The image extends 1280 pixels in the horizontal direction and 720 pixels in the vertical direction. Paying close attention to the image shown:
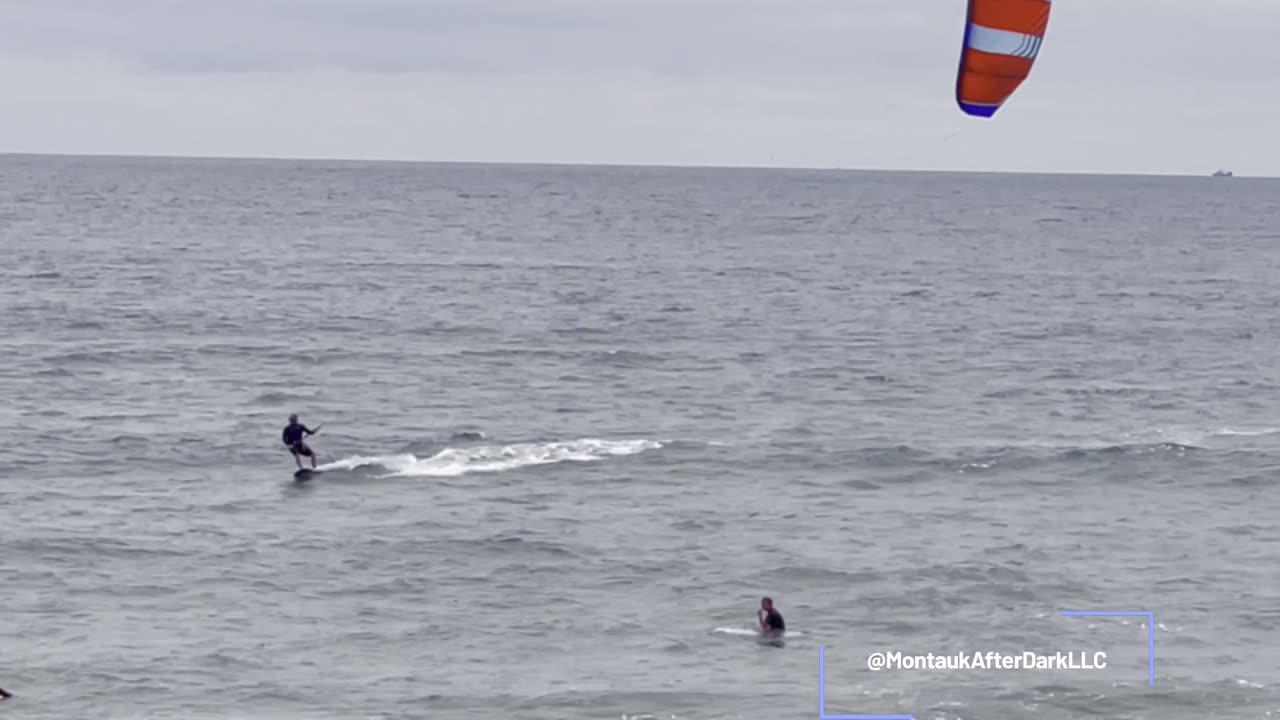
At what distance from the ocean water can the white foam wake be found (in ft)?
0.57

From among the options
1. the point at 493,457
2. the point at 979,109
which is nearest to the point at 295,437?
the point at 493,457

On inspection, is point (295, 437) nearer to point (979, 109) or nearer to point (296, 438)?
point (296, 438)

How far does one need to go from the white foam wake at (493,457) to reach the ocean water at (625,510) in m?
0.17

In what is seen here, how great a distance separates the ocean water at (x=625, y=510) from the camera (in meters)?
34.3

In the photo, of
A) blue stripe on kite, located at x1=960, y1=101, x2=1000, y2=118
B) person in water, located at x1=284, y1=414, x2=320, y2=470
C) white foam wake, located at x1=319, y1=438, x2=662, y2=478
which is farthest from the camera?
white foam wake, located at x1=319, y1=438, x2=662, y2=478

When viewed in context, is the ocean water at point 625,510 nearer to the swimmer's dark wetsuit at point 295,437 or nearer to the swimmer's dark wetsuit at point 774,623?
the swimmer's dark wetsuit at point 774,623

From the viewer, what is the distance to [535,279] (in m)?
120

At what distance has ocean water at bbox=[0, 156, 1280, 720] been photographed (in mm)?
34344

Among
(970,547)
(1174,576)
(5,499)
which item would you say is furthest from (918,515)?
(5,499)

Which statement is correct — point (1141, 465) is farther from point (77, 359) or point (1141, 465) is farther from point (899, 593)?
point (77, 359)

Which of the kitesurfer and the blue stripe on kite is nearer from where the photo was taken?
the blue stripe on kite

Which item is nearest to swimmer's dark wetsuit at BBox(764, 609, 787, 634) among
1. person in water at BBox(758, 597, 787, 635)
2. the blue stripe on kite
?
person in water at BBox(758, 597, 787, 635)

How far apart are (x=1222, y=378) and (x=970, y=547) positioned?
1293 inches
